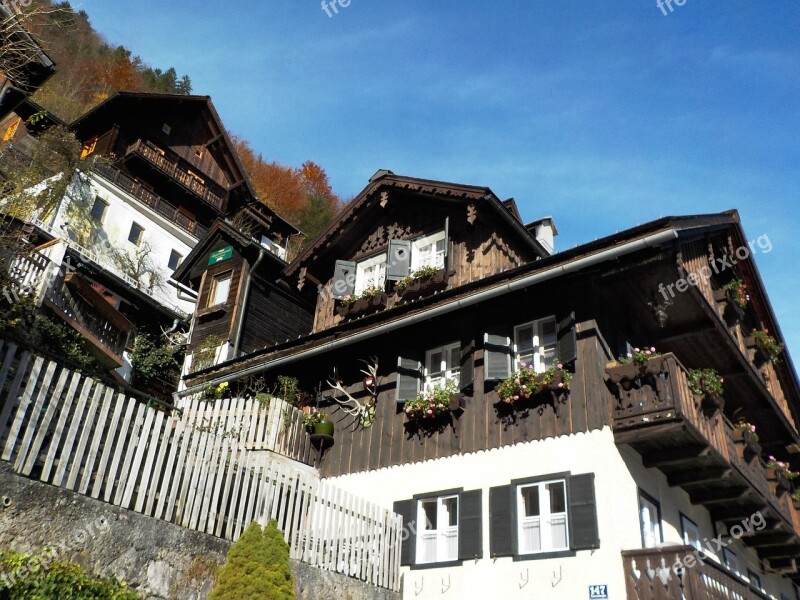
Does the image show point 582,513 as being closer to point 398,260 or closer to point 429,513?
point 429,513

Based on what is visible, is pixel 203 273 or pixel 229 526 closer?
pixel 229 526

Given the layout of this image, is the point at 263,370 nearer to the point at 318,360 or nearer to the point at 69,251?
the point at 318,360

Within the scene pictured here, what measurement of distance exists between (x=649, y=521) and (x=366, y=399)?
20.5 feet

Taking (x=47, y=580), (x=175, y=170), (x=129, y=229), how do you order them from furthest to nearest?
(x=175, y=170), (x=129, y=229), (x=47, y=580)

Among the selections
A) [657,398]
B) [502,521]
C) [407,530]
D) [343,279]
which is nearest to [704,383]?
[657,398]

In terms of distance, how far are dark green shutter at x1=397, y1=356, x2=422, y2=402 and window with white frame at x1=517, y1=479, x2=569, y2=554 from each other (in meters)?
3.30

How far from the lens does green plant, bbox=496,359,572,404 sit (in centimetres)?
1281

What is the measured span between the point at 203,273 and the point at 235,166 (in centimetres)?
2096

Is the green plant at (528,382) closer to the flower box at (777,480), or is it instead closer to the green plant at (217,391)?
the flower box at (777,480)

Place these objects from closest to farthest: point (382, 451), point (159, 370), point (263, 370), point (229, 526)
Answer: point (229, 526) → point (382, 451) → point (263, 370) → point (159, 370)

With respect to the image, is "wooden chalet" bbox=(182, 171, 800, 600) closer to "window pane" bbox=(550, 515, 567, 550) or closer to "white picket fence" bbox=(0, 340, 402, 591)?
"window pane" bbox=(550, 515, 567, 550)

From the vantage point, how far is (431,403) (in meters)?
14.3

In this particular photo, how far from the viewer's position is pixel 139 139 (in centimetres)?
3916

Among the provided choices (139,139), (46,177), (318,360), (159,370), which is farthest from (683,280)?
(139,139)
